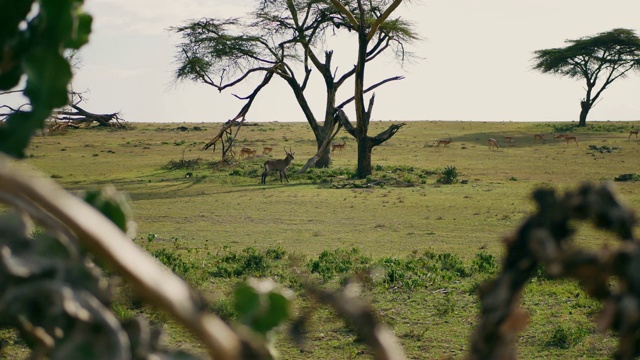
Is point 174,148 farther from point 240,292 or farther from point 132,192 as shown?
point 240,292

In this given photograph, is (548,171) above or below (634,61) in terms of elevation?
below

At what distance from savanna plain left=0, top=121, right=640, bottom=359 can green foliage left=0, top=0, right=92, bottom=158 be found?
32cm

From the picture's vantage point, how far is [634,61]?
50.6m

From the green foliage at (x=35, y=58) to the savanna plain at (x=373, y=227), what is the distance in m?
0.32

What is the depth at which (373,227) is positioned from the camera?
14.1m

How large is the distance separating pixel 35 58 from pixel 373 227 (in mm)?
13446

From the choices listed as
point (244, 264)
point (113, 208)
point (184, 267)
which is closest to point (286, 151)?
point (244, 264)

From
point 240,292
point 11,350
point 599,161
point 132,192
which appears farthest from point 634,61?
point 240,292

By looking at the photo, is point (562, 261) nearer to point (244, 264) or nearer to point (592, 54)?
point (244, 264)

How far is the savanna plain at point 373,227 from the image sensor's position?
658cm

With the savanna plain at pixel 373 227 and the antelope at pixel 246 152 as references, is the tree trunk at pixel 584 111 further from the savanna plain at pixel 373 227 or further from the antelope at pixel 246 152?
the antelope at pixel 246 152

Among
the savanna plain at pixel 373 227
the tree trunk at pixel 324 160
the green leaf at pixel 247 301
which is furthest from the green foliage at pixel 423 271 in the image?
the tree trunk at pixel 324 160

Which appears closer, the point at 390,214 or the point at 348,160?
the point at 390,214

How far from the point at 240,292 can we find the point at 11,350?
6.20 meters
